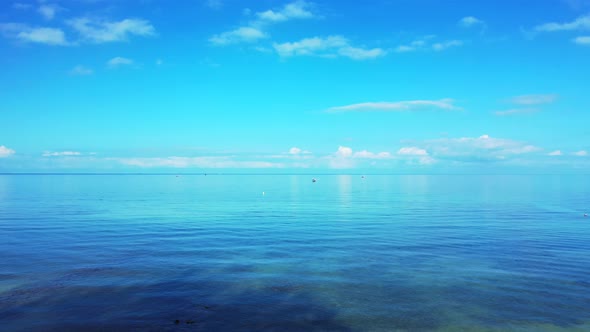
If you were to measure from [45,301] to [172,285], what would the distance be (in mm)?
5927

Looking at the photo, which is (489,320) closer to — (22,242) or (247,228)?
(247,228)

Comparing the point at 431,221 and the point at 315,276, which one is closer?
the point at 315,276

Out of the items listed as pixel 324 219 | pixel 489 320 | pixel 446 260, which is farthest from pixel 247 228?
pixel 489 320

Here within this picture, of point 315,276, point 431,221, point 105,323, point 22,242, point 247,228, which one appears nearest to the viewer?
point 105,323

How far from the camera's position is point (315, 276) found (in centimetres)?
2261

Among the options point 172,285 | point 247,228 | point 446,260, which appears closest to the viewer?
point 172,285

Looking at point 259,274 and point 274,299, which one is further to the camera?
point 259,274

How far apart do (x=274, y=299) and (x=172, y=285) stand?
6.08 metres

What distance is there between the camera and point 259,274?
2297 centimetres

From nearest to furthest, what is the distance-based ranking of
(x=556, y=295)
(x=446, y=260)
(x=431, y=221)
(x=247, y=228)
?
1. (x=556, y=295)
2. (x=446, y=260)
3. (x=247, y=228)
4. (x=431, y=221)

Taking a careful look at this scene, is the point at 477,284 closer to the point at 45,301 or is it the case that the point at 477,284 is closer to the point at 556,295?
the point at 556,295

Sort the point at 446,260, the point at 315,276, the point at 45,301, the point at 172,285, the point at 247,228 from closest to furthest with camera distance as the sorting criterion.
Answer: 1. the point at 45,301
2. the point at 172,285
3. the point at 315,276
4. the point at 446,260
5. the point at 247,228

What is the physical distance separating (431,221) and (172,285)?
35.7 metres

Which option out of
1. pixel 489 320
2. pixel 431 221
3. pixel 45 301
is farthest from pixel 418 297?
pixel 431 221
